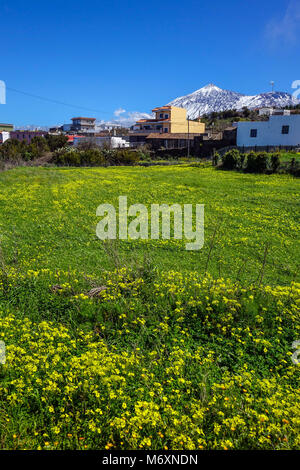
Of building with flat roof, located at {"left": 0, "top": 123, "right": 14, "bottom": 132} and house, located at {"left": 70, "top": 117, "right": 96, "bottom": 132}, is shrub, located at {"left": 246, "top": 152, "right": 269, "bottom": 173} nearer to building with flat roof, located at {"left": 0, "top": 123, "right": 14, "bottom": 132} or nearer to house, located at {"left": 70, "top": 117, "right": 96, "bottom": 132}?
house, located at {"left": 70, "top": 117, "right": 96, "bottom": 132}

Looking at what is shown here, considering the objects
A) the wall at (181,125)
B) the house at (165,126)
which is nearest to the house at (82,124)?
the house at (165,126)

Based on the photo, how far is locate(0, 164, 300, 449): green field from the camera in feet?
11.9

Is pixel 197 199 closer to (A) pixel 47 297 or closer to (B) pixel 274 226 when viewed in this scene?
(B) pixel 274 226

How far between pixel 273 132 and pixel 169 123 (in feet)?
100

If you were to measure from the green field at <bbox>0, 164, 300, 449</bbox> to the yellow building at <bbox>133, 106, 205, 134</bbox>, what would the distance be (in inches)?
2291

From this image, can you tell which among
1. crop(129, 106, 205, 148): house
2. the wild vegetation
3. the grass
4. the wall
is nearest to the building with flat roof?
crop(129, 106, 205, 148): house

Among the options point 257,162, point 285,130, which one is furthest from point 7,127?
point 257,162

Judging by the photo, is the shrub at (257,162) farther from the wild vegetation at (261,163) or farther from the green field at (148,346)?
the green field at (148,346)

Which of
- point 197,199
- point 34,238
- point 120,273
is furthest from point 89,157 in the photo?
point 120,273

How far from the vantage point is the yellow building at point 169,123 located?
65.1m

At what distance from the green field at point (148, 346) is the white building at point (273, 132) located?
3206cm

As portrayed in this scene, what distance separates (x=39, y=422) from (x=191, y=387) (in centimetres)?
192

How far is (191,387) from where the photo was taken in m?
4.25
